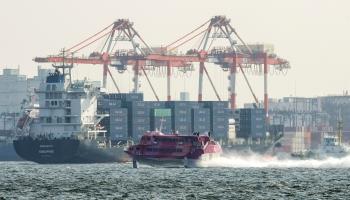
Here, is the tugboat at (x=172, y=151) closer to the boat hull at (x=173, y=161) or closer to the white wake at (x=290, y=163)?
the boat hull at (x=173, y=161)

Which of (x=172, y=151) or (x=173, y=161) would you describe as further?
(x=172, y=151)

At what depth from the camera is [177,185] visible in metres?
123

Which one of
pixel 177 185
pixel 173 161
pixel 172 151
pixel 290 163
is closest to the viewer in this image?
pixel 177 185

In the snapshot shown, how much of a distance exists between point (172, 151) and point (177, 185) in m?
50.5

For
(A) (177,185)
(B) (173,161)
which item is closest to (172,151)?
(B) (173,161)

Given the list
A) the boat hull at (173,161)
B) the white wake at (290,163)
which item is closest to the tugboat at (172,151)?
the boat hull at (173,161)

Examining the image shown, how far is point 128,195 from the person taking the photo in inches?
4190

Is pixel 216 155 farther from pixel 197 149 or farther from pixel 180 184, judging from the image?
pixel 180 184

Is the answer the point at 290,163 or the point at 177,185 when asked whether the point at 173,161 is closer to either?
the point at 290,163

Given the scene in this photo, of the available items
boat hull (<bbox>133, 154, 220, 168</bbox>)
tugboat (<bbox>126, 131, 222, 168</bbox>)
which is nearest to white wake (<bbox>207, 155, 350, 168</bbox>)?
tugboat (<bbox>126, 131, 222, 168</bbox>)

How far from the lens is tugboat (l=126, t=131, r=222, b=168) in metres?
172

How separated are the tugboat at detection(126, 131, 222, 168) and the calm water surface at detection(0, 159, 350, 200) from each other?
7920 mm

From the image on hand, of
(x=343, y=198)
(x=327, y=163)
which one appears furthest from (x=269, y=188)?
(x=327, y=163)

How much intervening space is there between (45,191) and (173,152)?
6157cm
